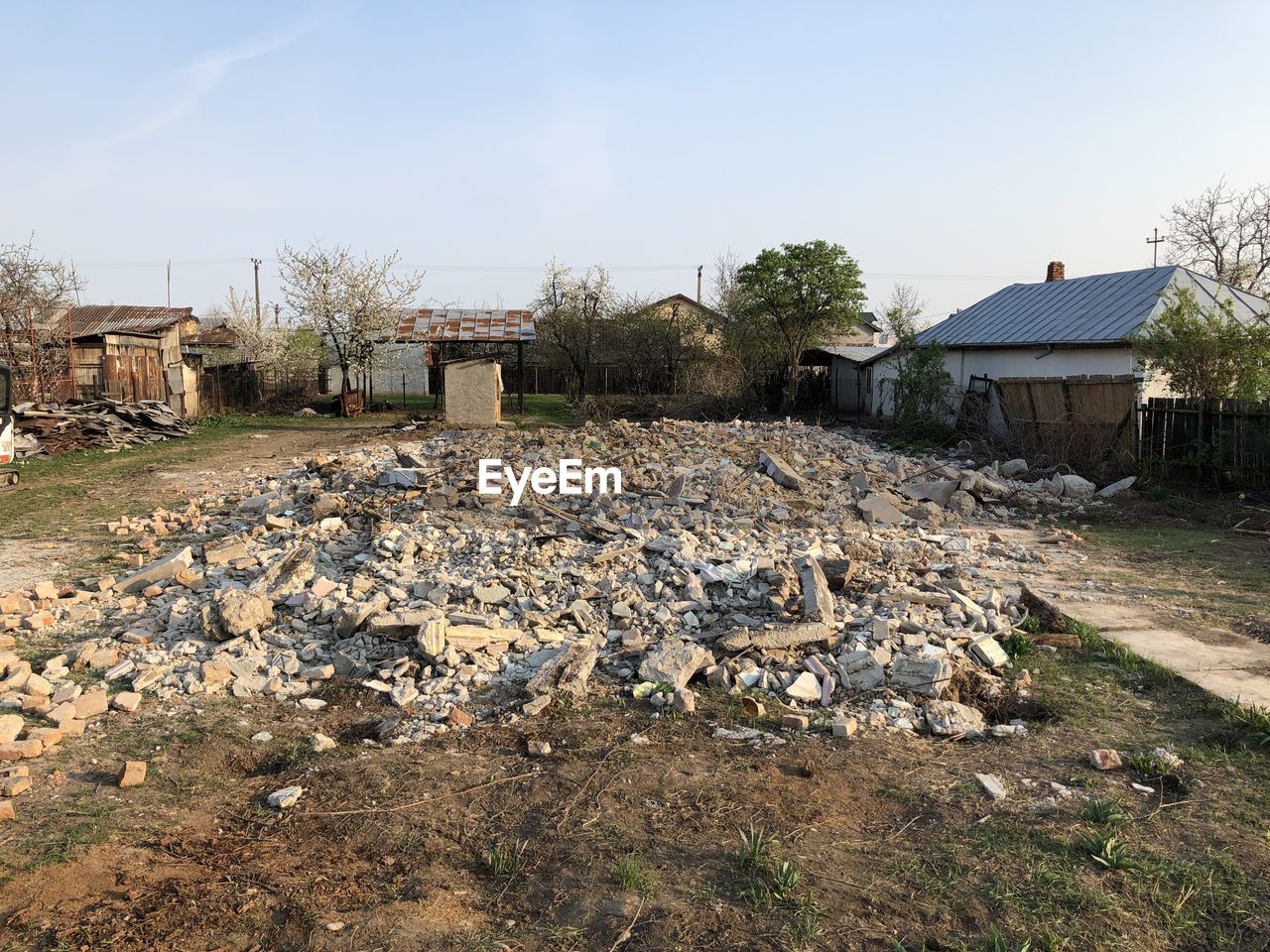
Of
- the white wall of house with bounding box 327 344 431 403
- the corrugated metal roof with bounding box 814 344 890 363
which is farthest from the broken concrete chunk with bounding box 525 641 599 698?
the white wall of house with bounding box 327 344 431 403

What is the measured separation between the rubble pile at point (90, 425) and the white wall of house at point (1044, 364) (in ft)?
58.8

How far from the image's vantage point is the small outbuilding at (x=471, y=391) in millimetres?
22997

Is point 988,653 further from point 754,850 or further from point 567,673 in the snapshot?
point 754,850

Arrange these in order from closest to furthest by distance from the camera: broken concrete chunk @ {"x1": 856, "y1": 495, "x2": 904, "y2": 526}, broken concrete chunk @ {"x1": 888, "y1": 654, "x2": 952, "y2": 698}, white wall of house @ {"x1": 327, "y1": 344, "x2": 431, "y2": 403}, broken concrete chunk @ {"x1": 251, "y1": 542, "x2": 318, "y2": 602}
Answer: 1. broken concrete chunk @ {"x1": 888, "y1": 654, "x2": 952, "y2": 698}
2. broken concrete chunk @ {"x1": 251, "y1": 542, "x2": 318, "y2": 602}
3. broken concrete chunk @ {"x1": 856, "y1": 495, "x2": 904, "y2": 526}
4. white wall of house @ {"x1": 327, "y1": 344, "x2": 431, "y2": 403}

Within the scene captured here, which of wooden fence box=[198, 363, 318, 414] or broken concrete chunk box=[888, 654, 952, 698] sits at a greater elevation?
wooden fence box=[198, 363, 318, 414]

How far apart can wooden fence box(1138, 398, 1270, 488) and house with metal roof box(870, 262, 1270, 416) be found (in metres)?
0.89

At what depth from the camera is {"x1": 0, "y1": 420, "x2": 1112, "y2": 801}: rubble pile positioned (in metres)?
5.37

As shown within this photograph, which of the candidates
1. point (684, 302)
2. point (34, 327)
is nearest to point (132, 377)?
point (34, 327)

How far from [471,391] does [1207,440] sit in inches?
650

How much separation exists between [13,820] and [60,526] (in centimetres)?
781

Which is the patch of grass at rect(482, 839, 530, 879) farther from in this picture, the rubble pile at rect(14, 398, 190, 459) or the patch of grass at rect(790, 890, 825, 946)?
the rubble pile at rect(14, 398, 190, 459)

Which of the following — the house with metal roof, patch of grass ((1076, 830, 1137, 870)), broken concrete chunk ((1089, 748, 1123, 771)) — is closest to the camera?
patch of grass ((1076, 830, 1137, 870))

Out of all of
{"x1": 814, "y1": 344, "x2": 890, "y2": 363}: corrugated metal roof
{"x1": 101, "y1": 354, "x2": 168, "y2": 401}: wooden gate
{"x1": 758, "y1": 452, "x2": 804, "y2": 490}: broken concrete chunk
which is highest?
{"x1": 814, "y1": 344, "x2": 890, "y2": 363}: corrugated metal roof

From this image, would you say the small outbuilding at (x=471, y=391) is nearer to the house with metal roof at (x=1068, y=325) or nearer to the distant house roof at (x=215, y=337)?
the house with metal roof at (x=1068, y=325)
